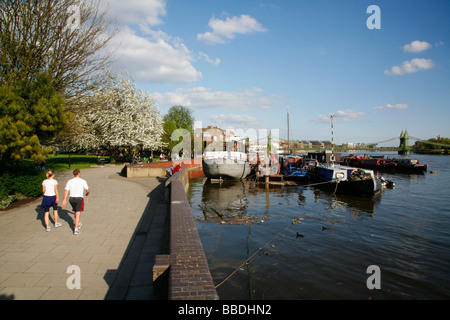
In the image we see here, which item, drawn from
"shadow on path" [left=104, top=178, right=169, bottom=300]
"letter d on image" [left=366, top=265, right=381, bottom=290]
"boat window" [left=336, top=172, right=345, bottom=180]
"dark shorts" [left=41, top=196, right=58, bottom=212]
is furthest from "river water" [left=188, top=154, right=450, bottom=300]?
"boat window" [left=336, top=172, right=345, bottom=180]

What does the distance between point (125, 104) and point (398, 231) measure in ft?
107

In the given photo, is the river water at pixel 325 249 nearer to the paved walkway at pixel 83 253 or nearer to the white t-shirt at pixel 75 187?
the paved walkway at pixel 83 253

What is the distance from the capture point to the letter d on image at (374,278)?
7.21m

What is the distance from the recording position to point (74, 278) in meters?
5.25

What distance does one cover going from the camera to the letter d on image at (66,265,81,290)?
16.4 feet

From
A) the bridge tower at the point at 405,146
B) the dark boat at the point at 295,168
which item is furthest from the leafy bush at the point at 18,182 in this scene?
the bridge tower at the point at 405,146

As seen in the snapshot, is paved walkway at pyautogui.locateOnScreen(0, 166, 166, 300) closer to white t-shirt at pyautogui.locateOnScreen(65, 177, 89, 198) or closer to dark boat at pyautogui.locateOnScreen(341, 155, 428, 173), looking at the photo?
white t-shirt at pyautogui.locateOnScreen(65, 177, 89, 198)

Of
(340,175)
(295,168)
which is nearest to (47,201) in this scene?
(340,175)

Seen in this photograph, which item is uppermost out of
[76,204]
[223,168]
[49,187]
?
[49,187]

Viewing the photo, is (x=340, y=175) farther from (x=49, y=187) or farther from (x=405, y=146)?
(x=405, y=146)

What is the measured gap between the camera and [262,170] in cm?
3052

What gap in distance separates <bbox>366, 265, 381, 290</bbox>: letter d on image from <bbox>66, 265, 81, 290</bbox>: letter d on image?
23.7 feet

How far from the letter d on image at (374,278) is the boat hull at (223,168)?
2052cm

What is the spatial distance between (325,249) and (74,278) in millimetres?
8157
